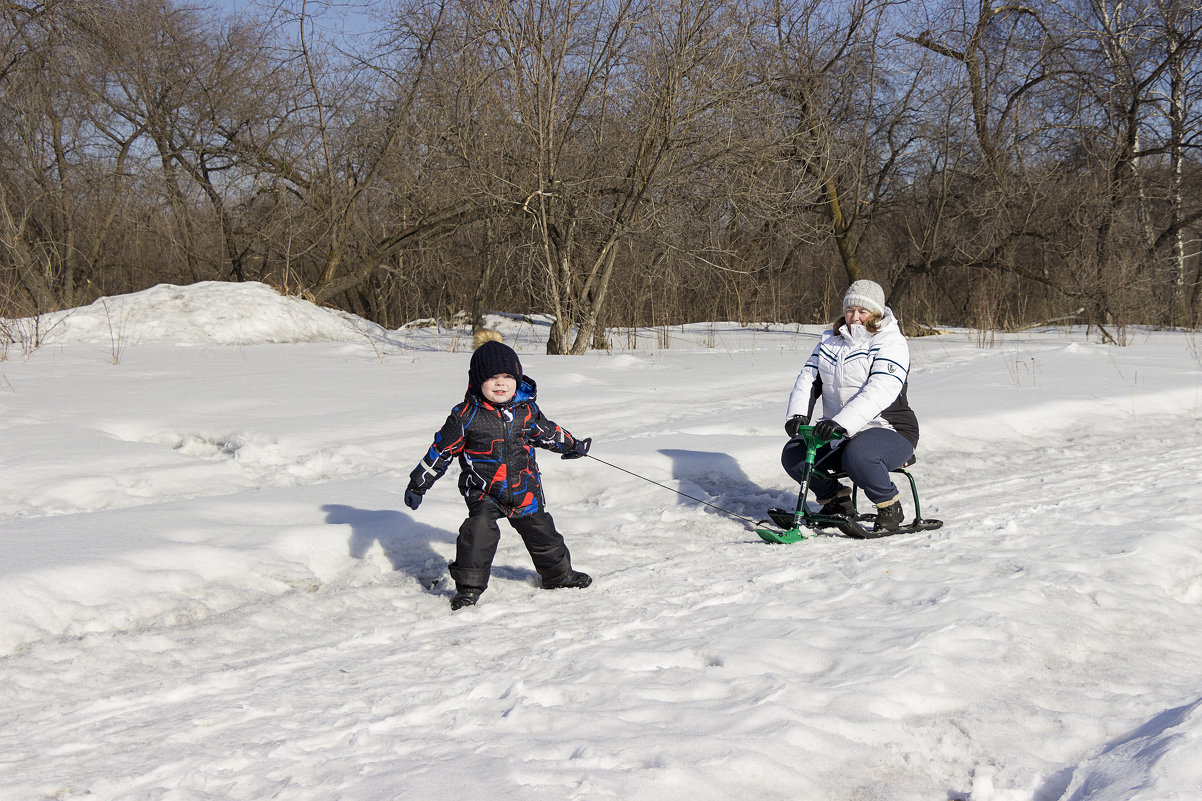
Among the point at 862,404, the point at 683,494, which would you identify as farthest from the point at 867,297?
the point at 683,494

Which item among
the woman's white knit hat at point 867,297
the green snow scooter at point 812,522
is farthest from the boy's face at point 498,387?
the woman's white knit hat at point 867,297

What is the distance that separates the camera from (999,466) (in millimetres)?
7219

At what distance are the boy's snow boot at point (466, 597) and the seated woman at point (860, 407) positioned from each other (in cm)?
212

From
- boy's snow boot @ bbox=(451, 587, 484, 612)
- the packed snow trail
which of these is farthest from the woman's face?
boy's snow boot @ bbox=(451, 587, 484, 612)

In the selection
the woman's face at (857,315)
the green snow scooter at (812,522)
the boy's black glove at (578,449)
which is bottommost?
the green snow scooter at (812,522)

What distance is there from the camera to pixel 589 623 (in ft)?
12.8

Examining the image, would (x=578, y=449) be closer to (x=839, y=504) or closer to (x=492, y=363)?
(x=492, y=363)

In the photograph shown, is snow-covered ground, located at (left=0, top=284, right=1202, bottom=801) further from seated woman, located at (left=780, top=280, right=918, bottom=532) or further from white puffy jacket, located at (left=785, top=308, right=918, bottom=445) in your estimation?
white puffy jacket, located at (left=785, top=308, right=918, bottom=445)

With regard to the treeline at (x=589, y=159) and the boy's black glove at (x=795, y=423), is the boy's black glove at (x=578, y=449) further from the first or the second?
the treeline at (x=589, y=159)

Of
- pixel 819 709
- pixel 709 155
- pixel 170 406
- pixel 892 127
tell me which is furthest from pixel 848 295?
pixel 892 127

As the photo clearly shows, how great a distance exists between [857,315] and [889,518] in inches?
47.1

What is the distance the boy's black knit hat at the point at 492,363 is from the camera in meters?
4.34

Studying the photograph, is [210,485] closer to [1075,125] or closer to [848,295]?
[848,295]

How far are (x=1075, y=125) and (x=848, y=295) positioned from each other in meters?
17.2
